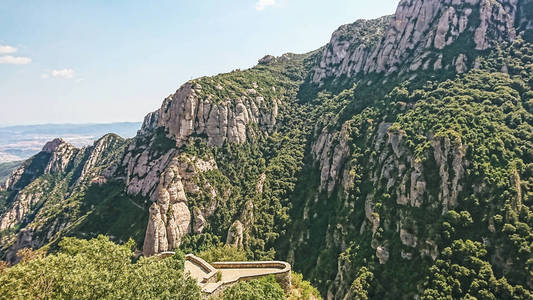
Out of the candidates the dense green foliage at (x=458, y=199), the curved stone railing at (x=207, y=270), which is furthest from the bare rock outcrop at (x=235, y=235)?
the curved stone railing at (x=207, y=270)

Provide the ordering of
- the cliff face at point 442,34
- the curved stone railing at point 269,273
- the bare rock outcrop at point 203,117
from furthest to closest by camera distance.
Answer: the bare rock outcrop at point 203,117 < the cliff face at point 442,34 < the curved stone railing at point 269,273

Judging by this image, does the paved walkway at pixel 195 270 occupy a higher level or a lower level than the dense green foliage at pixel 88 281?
lower

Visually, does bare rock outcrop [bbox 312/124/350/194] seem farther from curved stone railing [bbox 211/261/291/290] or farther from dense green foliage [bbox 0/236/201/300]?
dense green foliage [bbox 0/236/201/300]

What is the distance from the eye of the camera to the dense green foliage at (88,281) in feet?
90.5

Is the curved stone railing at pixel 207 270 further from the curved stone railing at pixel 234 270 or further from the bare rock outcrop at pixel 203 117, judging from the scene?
the bare rock outcrop at pixel 203 117

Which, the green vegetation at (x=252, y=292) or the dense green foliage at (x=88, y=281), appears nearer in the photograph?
the dense green foliage at (x=88, y=281)

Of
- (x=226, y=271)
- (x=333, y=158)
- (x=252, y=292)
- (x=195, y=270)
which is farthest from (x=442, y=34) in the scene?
(x=252, y=292)

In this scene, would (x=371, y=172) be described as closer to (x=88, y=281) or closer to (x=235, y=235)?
(x=235, y=235)

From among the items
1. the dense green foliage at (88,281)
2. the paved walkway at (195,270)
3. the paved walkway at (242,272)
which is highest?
the dense green foliage at (88,281)

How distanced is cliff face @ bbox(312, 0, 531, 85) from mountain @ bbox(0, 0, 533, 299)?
27.5 inches

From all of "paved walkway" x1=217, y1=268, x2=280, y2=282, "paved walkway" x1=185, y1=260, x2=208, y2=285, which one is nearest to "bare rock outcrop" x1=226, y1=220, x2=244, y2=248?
"paved walkway" x1=185, y1=260, x2=208, y2=285

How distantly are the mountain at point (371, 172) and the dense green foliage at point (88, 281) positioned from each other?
63.9 meters

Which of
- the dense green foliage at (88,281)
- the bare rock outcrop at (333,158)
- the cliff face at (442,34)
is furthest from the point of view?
the cliff face at (442,34)

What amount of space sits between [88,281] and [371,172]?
97789mm
